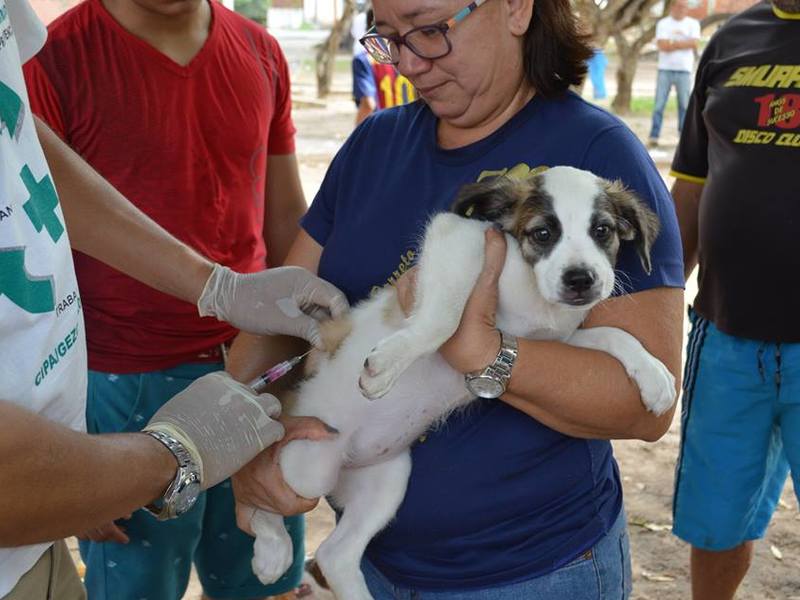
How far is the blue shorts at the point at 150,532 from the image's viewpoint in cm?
282

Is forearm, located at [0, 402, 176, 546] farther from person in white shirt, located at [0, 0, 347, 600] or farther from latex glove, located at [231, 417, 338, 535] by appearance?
latex glove, located at [231, 417, 338, 535]

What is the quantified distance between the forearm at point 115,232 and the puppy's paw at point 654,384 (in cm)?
114

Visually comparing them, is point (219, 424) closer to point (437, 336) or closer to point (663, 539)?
point (437, 336)

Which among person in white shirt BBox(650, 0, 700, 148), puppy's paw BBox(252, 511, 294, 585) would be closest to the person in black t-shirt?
puppy's paw BBox(252, 511, 294, 585)

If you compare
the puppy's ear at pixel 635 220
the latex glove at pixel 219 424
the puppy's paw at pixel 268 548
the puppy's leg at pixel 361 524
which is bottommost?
the puppy's paw at pixel 268 548

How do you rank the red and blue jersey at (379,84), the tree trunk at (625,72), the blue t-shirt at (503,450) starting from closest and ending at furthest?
the blue t-shirt at (503,450)
the red and blue jersey at (379,84)
the tree trunk at (625,72)

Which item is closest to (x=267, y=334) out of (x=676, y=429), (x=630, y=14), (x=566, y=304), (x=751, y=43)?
(x=566, y=304)

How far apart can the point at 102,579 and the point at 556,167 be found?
6.09 ft

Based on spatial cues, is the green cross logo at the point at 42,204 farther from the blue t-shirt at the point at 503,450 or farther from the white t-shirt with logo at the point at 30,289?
the blue t-shirt at the point at 503,450

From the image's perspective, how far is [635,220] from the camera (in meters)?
1.89

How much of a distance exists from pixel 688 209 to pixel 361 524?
6.69ft

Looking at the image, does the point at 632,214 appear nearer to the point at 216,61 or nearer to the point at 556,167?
the point at 556,167

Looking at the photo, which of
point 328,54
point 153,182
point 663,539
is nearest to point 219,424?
point 153,182

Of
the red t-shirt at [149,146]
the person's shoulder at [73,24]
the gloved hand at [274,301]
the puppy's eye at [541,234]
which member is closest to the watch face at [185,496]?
the gloved hand at [274,301]
